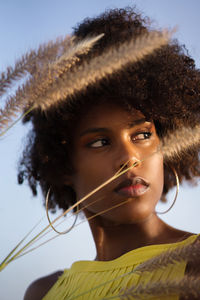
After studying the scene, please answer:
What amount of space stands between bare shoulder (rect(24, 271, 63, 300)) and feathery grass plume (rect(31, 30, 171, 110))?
5.02 ft

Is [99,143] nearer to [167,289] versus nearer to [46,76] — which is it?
[46,76]

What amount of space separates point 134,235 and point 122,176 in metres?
0.31

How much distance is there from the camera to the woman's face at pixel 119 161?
5.31 ft

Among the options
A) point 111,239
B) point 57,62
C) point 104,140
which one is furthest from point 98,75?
point 111,239

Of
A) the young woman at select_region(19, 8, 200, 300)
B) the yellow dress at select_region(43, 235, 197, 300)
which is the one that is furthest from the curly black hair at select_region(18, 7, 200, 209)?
the yellow dress at select_region(43, 235, 197, 300)

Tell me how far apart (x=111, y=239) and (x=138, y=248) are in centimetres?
21

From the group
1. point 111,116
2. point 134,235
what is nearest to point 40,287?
point 134,235

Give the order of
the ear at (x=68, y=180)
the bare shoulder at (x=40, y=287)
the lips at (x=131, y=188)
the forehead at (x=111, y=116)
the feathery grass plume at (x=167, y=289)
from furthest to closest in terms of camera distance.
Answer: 1. the bare shoulder at (x=40, y=287)
2. the ear at (x=68, y=180)
3. the forehead at (x=111, y=116)
4. the lips at (x=131, y=188)
5. the feathery grass plume at (x=167, y=289)

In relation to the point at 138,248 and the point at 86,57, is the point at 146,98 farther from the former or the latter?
the point at 138,248

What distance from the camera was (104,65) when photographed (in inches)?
39.9

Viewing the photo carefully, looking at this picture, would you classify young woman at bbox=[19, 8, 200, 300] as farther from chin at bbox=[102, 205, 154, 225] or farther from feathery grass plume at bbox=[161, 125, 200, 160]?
feathery grass plume at bbox=[161, 125, 200, 160]

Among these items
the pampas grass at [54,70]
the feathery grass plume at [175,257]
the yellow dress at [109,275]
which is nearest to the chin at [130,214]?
the yellow dress at [109,275]

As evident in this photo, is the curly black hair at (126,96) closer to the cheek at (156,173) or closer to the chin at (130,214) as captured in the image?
the cheek at (156,173)

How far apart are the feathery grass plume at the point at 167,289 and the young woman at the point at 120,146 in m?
0.57
